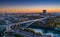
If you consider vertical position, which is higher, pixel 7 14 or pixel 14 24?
pixel 7 14

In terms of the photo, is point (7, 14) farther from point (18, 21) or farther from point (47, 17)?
point (47, 17)

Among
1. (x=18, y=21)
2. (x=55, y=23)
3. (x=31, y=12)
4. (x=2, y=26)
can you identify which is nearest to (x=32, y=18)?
(x=31, y=12)

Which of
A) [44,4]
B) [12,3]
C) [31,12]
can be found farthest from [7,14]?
[44,4]

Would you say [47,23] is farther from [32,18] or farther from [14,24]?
[14,24]

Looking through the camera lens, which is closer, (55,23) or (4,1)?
(55,23)

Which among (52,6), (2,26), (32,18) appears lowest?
(2,26)

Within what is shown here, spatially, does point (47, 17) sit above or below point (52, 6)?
→ below
